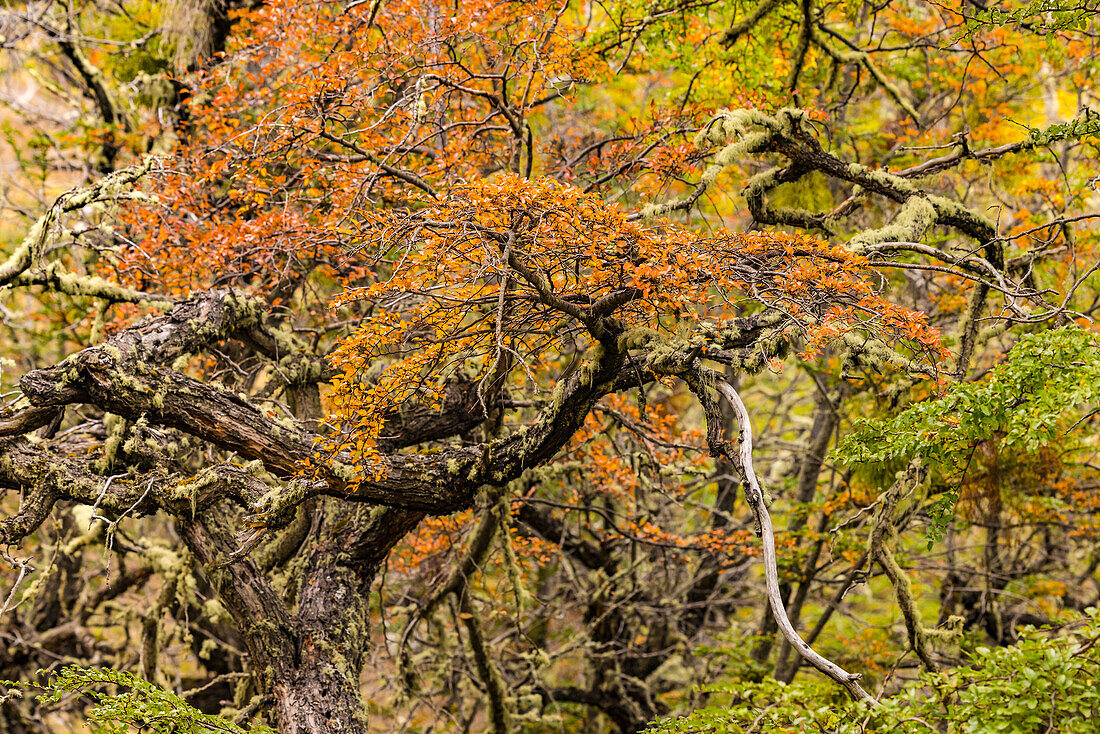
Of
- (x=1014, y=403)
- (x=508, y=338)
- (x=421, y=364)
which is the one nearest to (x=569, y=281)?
(x=508, y=338)

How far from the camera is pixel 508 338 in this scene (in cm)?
501

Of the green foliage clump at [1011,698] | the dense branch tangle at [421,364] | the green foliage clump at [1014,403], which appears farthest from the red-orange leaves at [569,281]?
the green foliage clump at [1011,698]

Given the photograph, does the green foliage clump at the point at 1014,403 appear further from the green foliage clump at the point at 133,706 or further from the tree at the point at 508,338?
the green foliage clump at the point at 133,706

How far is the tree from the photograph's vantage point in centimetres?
443

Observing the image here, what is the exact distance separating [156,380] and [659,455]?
5373 millimetres

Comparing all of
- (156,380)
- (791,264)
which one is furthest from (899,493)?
(156,380)

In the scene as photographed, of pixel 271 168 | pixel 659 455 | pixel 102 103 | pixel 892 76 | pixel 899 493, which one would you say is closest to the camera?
pixel 899 493

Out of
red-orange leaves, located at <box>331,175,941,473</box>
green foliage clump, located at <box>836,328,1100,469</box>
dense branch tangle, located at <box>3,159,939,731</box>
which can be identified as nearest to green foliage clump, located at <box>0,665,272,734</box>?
dense branch tangle, located at <box>3,159,939,731</box>

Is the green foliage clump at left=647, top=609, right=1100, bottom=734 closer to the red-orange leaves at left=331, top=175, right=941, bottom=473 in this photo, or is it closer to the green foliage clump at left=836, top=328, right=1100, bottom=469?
the green foliage clump at left=836, top=328, right=1100, bottom=469

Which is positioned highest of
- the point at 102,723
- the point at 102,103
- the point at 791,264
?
the point at 102,103

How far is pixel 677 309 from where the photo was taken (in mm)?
4633

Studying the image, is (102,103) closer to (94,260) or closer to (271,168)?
(94,260)

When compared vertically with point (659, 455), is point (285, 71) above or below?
above

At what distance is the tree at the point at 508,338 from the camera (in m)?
4.43
